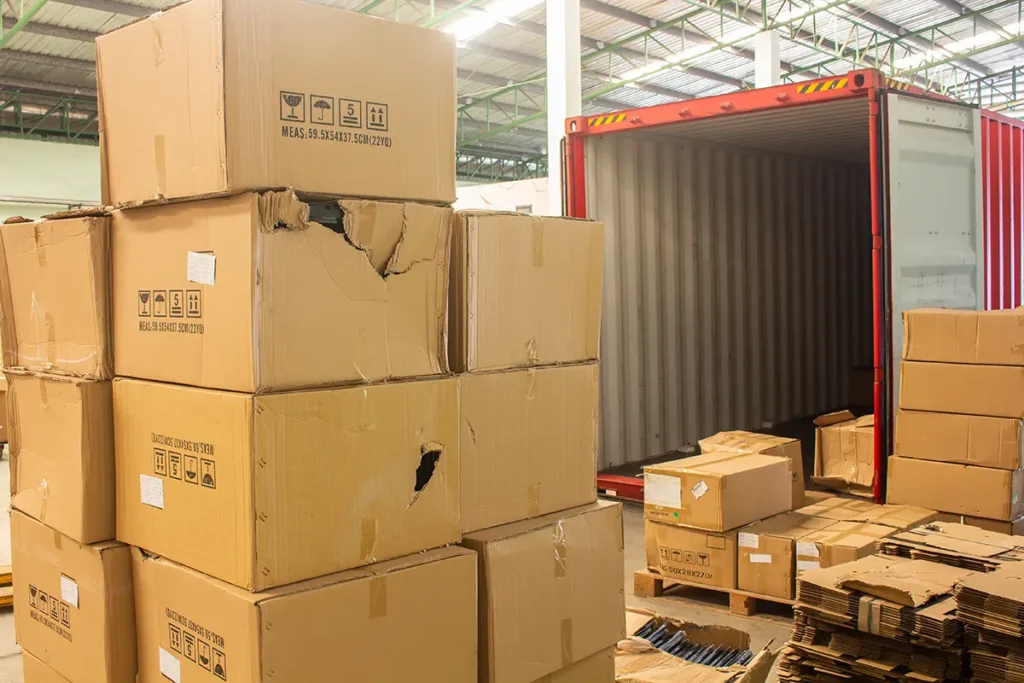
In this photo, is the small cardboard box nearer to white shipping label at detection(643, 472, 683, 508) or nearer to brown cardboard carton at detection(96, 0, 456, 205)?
white shipping label at detection(643, 472, 683, 508)

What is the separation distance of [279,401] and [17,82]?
13378 millimetres

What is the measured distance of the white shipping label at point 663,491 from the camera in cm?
471

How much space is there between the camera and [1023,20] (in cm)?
1370

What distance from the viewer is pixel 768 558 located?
455 cm

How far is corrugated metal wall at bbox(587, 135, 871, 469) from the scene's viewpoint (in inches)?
A: 281

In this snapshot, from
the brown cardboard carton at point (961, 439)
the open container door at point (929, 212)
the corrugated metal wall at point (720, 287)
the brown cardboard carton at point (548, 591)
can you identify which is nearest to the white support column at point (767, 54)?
the corrugated metal wall at point (720, 287)

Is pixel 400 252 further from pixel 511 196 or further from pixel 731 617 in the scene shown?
pixel 511 196

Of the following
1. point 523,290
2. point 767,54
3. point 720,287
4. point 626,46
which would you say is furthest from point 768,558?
point 626,46

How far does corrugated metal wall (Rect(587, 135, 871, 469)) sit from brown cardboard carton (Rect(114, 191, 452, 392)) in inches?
184

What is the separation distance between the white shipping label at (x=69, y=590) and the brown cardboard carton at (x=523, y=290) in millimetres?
1197

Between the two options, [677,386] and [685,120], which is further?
[677,386]

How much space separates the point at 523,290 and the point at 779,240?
722 centimetres

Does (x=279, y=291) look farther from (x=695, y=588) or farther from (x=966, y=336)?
(x=966, y=336)

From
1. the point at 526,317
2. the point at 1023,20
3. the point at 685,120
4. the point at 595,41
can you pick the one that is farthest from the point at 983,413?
the point at 1023,20
